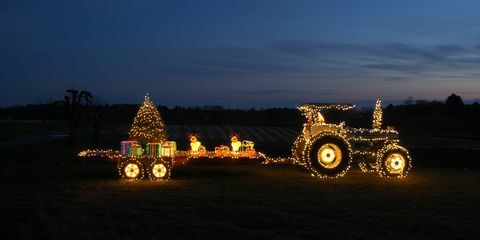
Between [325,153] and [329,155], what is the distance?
0.45 ft

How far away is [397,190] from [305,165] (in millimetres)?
2879

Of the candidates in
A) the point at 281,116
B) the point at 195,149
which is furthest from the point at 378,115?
the point at 281,116

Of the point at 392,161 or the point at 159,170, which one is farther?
the point at 392,161

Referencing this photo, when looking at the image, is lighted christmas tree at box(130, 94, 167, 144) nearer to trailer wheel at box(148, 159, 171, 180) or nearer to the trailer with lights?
trailer wheel at box(148, 159, 171, 180)

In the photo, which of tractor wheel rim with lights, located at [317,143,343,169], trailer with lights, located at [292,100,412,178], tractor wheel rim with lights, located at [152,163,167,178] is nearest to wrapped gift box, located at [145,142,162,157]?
tractor wheel rim with lights, located at [152,163,167,178]

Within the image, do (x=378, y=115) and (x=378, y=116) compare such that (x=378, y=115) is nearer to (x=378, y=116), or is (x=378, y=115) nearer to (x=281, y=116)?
(x=378, y=116)

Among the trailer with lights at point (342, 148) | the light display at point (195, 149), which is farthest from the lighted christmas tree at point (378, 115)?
the light display at point (195, 149)

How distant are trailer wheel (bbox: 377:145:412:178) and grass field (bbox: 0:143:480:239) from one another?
294 millimetres

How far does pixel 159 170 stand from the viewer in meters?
15.8

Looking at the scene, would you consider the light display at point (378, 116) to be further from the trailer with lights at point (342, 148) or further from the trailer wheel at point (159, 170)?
the trailer wheel at point (159, 170)

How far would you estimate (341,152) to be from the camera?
15992 millimetres

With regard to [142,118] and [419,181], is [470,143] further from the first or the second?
[142,118]

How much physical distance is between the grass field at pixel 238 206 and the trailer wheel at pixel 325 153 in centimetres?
41

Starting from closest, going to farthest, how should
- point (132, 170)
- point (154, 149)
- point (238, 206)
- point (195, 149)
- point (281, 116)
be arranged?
point (238, 206) < point (132, 170) < point (154, 149) < point (195, 149) < point (281, 116)
